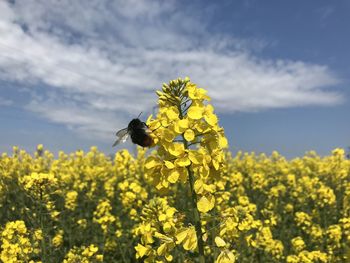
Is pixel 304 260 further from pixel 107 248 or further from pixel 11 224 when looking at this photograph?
pixel 11 224

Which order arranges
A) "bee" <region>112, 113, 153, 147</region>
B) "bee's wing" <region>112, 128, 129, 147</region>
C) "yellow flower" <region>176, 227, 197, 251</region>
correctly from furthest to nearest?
"bee's wing" <region>112, 128, 129, 147</region> < "bee" <region>112, 113, 153, 147</region> < "yellow flower" <region>176, 227, 197, 251</region>

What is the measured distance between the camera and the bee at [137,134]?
3.16 meters

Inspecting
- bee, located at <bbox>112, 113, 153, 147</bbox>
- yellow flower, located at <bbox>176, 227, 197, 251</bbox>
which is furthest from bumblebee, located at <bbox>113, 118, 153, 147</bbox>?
yellow flower, located at <bbox>176, 227, 197, 251</bbox>

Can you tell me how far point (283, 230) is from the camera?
34.4ft

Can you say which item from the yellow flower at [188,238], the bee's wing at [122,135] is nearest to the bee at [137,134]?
the bee's wing at [122,135]

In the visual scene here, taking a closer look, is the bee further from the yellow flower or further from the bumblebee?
the yellow flower

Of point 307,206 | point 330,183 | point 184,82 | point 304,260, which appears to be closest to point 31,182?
point 184,82

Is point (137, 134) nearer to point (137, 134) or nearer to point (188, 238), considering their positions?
point (137, 134)

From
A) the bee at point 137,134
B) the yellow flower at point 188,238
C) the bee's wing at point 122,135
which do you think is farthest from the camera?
Answer: the bee's wing at point 122,135

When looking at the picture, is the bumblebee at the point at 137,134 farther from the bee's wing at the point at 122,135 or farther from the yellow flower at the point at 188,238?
the yellow flower at the point at 188,238

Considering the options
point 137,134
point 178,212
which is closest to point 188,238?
point 178,212

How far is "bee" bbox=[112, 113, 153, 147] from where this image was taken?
3.16 m

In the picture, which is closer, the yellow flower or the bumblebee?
the yellow flower

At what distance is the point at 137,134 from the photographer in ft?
10.8
